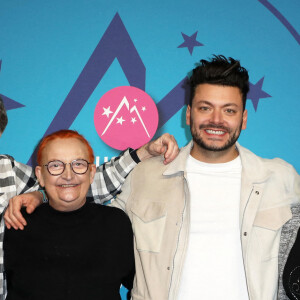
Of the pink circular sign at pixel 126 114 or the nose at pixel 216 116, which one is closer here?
the nose at pixel 216 116

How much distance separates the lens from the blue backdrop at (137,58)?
2342mm

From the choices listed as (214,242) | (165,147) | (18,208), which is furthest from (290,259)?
(18,208)

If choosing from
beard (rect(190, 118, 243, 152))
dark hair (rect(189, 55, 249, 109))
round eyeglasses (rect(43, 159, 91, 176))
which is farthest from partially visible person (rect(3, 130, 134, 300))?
dark hair (rect(189, 55, 249, 109))

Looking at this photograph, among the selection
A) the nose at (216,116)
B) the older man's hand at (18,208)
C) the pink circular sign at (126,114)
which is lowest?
the older man's hand at (18,208)

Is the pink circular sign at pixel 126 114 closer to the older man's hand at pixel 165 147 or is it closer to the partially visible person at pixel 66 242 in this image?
the older man's hand at pixel 165 147

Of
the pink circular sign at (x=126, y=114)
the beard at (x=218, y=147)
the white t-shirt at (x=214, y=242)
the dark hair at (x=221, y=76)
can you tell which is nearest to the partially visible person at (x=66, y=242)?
A: the white t-shirt at (x=214, y=242)

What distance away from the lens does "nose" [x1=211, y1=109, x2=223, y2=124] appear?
1640mm

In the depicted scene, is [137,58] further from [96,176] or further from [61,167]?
[61,167]

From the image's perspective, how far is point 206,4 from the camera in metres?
2.38

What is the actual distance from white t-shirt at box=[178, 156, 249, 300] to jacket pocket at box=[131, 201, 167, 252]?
143 millimetres

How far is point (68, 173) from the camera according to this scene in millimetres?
1488

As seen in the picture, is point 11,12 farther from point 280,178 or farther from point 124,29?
point 280,178

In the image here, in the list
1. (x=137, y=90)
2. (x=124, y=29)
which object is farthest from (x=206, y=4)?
(x=137, y=90)

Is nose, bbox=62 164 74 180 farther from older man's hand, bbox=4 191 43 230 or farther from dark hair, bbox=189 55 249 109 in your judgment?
dark hair, bbox=189 55 249 109
